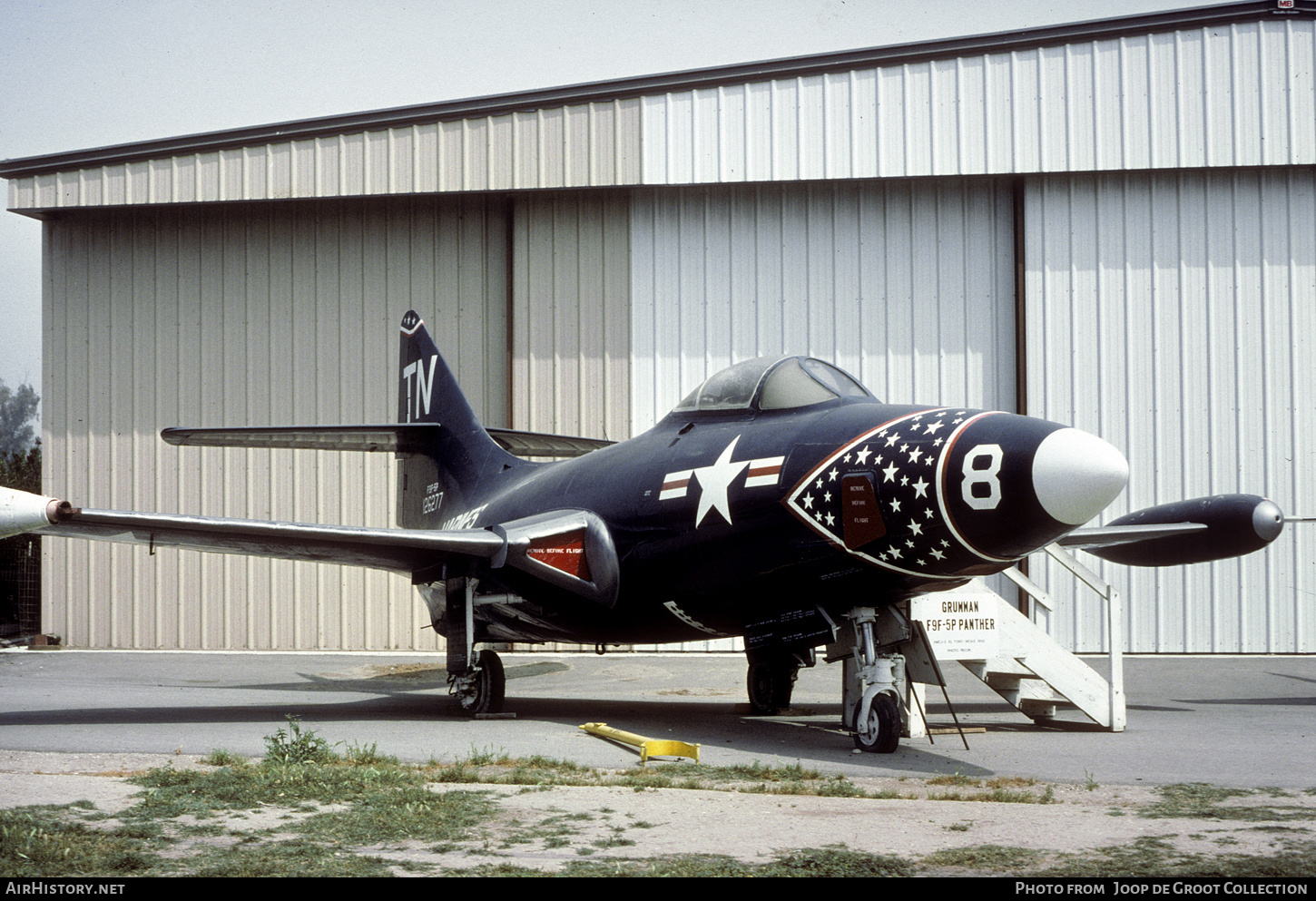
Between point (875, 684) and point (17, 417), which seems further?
point (17, 417)

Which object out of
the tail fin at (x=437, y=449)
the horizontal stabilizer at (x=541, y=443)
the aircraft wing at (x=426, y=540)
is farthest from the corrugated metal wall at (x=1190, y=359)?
the aircraft wing at (x=426, y=540)

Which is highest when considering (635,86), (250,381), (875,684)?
(635,86)

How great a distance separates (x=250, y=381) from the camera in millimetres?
22641

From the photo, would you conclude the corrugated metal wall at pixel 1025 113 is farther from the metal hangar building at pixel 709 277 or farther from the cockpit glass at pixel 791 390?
the cockpit glass at pixel 791 390

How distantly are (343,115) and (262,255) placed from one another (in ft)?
11.2

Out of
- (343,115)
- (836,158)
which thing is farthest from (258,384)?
(836,158)

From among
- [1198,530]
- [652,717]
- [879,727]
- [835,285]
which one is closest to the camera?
[879,727]

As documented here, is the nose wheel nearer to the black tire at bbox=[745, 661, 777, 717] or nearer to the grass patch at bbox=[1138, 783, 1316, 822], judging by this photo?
the grass patch at bbox=[1138, 783, 1316, 822]

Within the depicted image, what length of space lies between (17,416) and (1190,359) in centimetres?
13050

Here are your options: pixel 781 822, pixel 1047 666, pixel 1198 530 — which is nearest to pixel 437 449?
pixel 1047 666

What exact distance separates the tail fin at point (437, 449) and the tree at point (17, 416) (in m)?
114

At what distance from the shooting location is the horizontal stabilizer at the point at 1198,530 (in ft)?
40.1

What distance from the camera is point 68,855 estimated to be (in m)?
4.91

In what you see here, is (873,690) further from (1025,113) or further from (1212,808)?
(1025,113)
